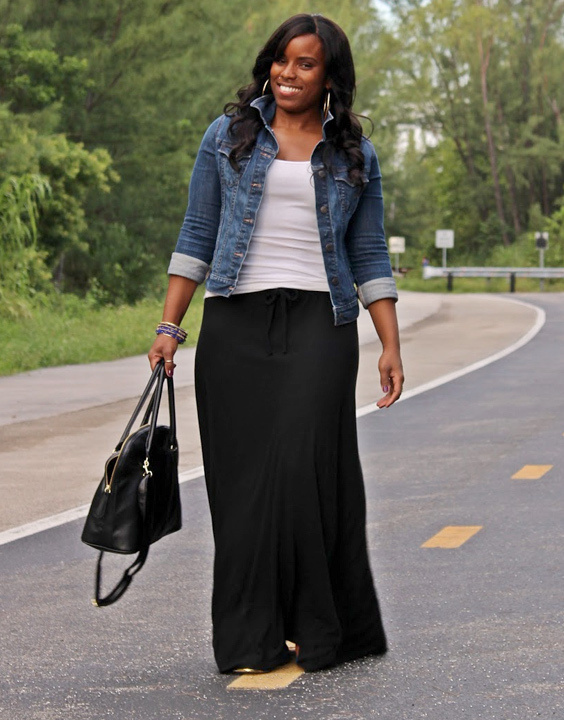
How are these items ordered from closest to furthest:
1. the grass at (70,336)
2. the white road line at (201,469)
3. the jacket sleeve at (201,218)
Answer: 1. the jacket sleeve at (201,218)
2. the white road line at (201,469)
3. the grass at (70,336)

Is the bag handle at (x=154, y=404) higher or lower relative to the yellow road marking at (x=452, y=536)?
higher

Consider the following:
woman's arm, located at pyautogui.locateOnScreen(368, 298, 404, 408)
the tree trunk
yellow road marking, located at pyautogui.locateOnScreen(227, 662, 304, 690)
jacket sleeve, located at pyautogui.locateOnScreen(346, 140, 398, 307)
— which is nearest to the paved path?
yellow road marking, located at pyautogui.locateOnScreen(227, 662, 304, 690)

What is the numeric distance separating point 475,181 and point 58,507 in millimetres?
75164

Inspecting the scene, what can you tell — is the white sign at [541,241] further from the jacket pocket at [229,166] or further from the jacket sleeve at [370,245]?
the jacket pocket at [229,166]

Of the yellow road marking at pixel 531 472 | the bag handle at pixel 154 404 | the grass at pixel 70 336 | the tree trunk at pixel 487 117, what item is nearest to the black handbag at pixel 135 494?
the bag handle at pixel 154 404

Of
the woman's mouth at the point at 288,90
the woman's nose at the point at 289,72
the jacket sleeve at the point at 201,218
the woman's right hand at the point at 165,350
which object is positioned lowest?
the woman's right hand at the point at 165,350

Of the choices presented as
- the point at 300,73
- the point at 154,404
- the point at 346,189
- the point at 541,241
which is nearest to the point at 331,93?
the point at 300,73

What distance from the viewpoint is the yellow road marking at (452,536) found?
745 centimetres

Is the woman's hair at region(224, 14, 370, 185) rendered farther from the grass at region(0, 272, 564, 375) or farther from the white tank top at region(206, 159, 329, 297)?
the grass at region(0, 272, 564, 375)

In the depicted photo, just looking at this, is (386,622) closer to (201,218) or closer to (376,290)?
(376,290)

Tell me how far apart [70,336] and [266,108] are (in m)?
15.8

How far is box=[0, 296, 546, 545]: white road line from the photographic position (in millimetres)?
7871

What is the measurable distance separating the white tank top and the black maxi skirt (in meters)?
0.05

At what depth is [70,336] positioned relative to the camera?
67.6 ft
